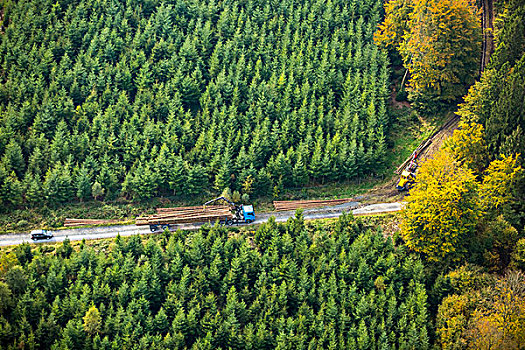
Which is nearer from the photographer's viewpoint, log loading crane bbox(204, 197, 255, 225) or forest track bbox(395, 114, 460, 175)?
log loading crane bbox(204, 197, 255, 225)

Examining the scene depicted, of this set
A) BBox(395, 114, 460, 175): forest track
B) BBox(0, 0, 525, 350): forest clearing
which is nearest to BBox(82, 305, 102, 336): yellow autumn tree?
BBox(0, 0, 525, 350): forest clearing

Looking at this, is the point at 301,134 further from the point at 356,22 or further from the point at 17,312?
the point at 17,312

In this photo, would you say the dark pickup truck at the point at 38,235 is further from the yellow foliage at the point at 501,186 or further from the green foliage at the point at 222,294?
the yellow foliage at the point at 501,186

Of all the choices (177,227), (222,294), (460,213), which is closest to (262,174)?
(177,227)

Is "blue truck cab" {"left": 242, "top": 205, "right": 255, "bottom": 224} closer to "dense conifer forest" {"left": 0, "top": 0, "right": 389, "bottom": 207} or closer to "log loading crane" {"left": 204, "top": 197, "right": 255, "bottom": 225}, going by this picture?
"log loading crane" {"left": 204, "top": 197, "right": 255, "bottom": 225}

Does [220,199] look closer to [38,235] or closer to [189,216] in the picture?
[189,216]

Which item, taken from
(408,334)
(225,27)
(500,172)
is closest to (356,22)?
(225,27)

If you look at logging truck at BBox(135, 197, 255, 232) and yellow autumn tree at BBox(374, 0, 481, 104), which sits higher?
yellow autumn tree at BBox(374, 0, 481, 104)

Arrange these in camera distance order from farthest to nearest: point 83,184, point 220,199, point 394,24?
point 394,24, point 220,199, point 83,184
